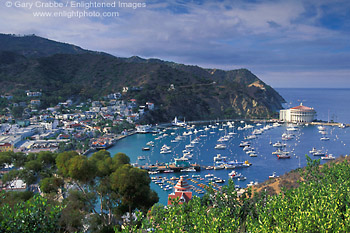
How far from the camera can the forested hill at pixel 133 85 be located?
3036 inches

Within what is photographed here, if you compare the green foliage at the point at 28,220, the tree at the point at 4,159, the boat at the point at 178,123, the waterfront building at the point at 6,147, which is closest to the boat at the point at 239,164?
the tree at the point at 4,159

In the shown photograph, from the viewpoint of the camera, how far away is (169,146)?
4569 centimetres

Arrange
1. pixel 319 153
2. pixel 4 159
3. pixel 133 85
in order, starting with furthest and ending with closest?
pixel 133 85, pixel 319 153, pixel 4 159

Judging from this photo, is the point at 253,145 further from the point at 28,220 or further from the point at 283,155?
the point at 28,220

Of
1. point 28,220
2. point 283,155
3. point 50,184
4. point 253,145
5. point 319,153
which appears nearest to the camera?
point 28,220

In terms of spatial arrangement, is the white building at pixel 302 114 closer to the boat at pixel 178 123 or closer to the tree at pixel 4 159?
the boat at pixel 178 123

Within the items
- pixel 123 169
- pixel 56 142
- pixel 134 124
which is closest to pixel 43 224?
pixel 123 169

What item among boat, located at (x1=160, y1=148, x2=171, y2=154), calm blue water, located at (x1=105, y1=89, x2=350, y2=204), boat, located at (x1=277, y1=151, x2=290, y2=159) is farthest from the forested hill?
boat, located at (x1=277, y1=151, x2=290, y2=159)

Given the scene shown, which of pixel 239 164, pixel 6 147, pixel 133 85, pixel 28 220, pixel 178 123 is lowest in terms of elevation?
pixel 239 164

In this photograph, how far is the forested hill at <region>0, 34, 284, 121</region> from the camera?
253ft

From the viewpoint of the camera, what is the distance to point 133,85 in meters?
89.2

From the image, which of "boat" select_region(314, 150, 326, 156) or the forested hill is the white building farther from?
"boat" select_region(314, 150, 326, 156)

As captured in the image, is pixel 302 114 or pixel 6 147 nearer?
pixel 6 147

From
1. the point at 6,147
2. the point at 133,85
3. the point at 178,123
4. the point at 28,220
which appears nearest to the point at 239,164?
the point at 6,147
